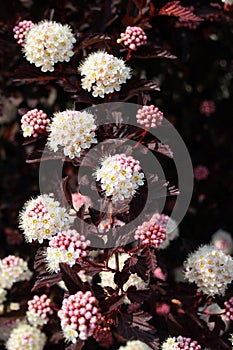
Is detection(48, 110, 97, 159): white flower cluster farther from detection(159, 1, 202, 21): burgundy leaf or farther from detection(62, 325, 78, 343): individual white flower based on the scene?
detection(159, 1, 202, 21): burgundy leaf

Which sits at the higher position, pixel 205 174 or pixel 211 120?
pixel 211 120

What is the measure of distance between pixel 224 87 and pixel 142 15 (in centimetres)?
124

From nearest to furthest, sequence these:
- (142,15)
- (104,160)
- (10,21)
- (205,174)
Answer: (104,160)
(142,15)
(10,21)
(205,174)

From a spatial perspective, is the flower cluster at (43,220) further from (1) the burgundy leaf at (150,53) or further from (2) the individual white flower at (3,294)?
(1) the burgundy leaf at (150,53)

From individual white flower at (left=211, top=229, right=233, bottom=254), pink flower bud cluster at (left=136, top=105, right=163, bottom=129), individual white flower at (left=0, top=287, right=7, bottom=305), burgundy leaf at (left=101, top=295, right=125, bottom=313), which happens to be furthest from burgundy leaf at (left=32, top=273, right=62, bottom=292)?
individual white flower at (left=211, top=229, right=233, bottom=254)

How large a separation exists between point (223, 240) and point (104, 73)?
1.44 meters

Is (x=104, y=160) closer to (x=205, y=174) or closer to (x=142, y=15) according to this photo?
(x=142, y=15)

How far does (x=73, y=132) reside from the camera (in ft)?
7.22

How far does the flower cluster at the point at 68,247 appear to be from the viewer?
2.04 m

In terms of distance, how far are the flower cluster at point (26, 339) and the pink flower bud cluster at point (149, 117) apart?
1.08m

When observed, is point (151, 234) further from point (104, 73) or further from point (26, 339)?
point (26, 339)

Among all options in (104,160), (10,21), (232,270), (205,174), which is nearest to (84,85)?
(104,160)

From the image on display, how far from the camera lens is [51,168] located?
8.29 feet

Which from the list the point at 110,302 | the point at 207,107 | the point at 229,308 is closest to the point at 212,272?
the point at 229,308
